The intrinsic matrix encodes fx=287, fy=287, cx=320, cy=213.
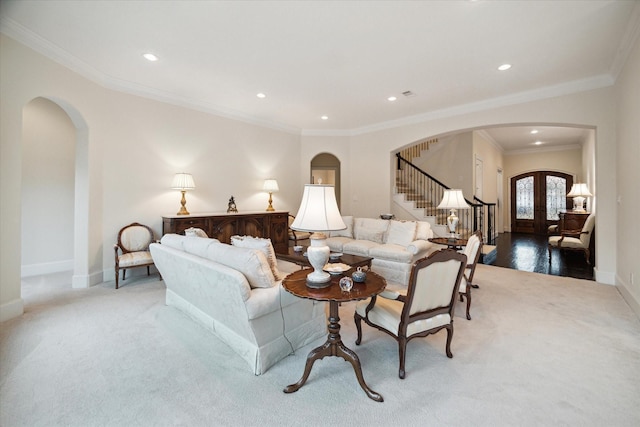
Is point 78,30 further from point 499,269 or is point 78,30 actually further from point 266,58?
point 499,269

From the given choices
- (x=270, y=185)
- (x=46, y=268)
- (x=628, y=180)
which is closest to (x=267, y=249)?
(x=270, y=185)

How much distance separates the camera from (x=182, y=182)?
4680 millimetres

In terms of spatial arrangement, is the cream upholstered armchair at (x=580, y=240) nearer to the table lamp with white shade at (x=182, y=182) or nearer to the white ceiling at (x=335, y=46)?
the white ceiling at (x=335, y=46)

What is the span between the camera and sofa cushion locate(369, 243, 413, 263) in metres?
4.19

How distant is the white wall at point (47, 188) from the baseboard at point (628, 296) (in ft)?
26.2

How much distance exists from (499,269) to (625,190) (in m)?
2.05

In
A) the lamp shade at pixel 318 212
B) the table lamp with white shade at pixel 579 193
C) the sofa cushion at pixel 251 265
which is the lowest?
the sofa cushion at pixel 251 265

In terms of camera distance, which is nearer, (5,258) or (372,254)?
(5,258)

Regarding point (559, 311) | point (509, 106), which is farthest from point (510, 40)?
point (559, 311)

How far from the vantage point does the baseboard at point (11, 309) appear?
292 cm

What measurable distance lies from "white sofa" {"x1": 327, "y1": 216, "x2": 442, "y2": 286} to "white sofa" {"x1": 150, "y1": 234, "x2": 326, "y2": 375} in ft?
6.42

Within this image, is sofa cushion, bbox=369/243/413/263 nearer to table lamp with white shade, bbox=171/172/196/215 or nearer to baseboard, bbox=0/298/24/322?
table lamp with white shade, bbox=171/172/196/215

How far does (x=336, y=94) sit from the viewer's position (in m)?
4.78

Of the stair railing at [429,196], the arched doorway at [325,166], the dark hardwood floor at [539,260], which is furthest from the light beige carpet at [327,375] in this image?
the arched doorway at [325,166]
